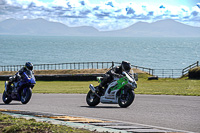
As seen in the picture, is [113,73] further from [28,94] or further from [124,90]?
[28,94]

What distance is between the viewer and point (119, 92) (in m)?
12.3

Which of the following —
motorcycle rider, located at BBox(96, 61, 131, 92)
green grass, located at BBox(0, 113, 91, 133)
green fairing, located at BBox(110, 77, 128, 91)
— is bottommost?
green grass, located at BBox(0, 113, 91, 133)

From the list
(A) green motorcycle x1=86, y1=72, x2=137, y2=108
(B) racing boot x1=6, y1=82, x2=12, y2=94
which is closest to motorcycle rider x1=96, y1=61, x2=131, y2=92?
(A) green motorcycle x1=86, y1=72, x2=137, y2=108

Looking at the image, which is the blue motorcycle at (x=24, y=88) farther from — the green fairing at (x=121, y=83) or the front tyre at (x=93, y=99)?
the green fairing at (x=121, y=83)

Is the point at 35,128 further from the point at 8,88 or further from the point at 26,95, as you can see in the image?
the point at 8,88

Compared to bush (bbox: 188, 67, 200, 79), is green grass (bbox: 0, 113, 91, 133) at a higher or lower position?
higher

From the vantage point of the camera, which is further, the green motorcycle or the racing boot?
the racing boot

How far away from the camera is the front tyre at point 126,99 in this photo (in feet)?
38.9

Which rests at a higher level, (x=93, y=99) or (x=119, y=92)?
(x=119, y=92)

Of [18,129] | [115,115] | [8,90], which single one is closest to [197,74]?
[8,90]

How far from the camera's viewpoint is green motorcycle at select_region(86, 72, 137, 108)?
11.9m

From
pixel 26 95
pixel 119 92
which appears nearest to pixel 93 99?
pixel 119 92

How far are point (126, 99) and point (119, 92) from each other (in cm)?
38

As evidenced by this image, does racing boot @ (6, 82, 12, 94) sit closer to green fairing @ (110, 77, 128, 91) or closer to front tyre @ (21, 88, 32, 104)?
front tyre @ (21, 88, 32, 104)
